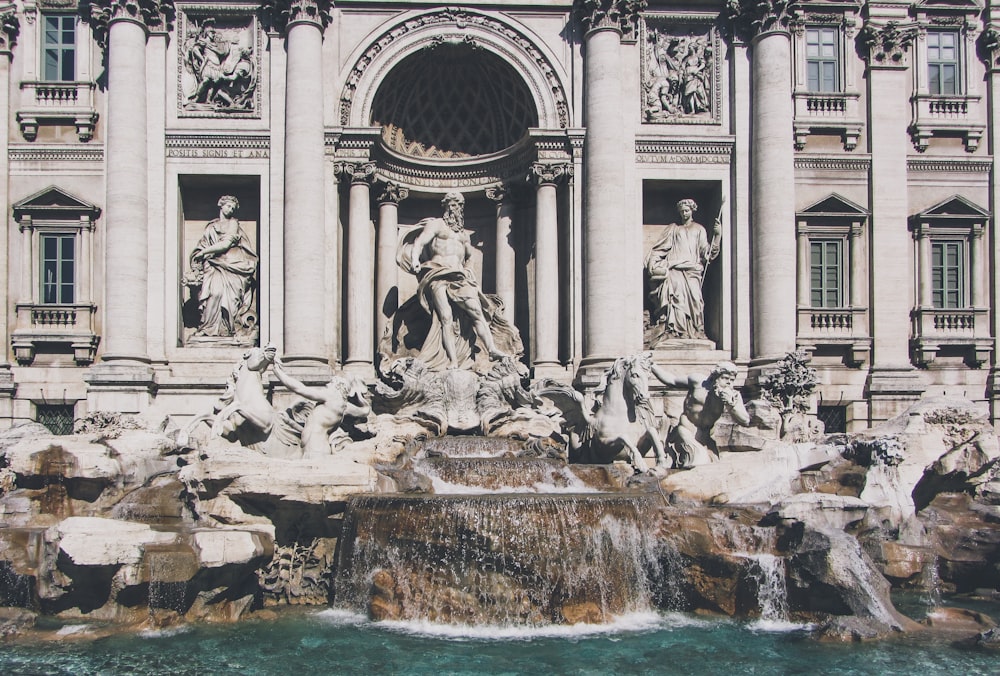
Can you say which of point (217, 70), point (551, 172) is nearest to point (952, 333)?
point (551, 172)

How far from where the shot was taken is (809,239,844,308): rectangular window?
23.0 meters

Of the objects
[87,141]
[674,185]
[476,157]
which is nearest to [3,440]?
[87,141]

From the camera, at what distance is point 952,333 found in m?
23.1

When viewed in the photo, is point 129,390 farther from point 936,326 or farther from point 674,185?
point 936,326

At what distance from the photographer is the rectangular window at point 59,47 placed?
2270 cm

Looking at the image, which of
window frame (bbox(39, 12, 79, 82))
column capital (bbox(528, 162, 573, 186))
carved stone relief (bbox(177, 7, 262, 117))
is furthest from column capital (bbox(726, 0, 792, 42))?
window frame (bbox(39, 12, 79, 82))

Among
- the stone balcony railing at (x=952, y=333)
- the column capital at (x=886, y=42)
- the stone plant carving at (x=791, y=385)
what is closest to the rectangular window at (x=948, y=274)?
the stone balcony railing at (x=952, y=333)

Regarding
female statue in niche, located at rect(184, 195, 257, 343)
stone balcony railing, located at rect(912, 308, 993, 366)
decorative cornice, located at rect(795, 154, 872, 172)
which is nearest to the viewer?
female statue in niche, located at rect(184, 195, 257, 343)

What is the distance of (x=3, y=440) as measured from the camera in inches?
704

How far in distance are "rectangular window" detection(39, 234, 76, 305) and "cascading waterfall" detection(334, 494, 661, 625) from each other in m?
11.7

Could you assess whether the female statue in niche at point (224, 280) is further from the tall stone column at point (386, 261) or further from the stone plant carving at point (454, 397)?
the stone plant carving at point (454, 397)

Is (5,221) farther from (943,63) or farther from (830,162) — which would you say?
(943,63)

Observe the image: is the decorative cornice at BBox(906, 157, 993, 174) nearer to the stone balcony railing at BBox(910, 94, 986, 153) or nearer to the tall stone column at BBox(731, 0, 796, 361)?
the stone balcony railing at BBox(910, 94, 986, 153)

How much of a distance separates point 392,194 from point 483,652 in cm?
1387
